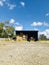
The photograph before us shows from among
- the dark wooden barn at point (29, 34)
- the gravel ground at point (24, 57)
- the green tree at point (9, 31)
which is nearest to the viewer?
the gravel ground at point (24, 57)

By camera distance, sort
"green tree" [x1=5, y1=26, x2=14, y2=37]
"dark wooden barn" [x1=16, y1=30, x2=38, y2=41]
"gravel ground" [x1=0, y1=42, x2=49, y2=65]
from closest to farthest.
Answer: "gravel ground" [x1=0, y1=42, x2=49, y2=65], "dark wooden barn" [x1=16, y1=30, x2=38, y2=41], "green tree" [x1=5, y1=26, x2=14, y2=37]

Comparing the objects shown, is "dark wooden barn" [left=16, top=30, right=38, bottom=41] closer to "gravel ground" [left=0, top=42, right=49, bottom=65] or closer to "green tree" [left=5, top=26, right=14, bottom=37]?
"green tree" [left=5, top=26, right=14, bottom=37]

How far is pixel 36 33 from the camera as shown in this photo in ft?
219

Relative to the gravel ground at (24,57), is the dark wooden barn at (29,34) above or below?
above

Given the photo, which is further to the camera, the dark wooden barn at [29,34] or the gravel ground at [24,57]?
the dark wooden barn at [29,34]

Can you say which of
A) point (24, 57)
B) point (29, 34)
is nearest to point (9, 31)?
point (29, 34)

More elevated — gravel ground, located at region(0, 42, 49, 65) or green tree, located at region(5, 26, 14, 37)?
green tree, located at region(5, 26, 14, 37)

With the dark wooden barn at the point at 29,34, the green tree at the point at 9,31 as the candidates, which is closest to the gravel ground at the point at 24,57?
the dark wooden barn at the point at 29,34

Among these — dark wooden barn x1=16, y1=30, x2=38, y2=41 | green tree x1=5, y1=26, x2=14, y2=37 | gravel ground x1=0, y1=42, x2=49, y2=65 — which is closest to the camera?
gravel ground x1=0, y1=42, x2=49, y2=65

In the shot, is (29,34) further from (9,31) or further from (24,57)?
(24,57)

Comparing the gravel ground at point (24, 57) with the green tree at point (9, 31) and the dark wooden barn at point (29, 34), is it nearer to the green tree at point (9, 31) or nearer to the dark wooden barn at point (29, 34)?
the dark wooden barn at point (29, 34)

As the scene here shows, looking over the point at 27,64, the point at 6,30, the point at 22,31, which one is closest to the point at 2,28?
the point at 6,30

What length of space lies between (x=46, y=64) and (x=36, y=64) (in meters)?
0.53

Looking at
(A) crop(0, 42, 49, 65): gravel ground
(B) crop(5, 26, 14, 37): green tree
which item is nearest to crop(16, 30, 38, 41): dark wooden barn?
(B) crop(5, 26, 14, 37): green tree
